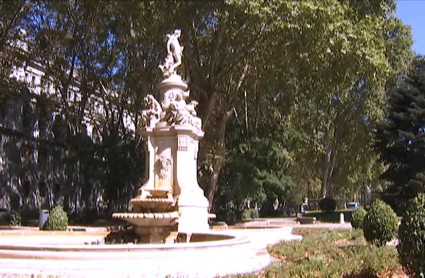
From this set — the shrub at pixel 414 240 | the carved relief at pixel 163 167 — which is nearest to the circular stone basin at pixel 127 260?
the shrub at pixel 414 240

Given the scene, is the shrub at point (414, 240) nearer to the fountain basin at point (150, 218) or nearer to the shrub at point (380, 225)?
the shrub at point (380, 225)

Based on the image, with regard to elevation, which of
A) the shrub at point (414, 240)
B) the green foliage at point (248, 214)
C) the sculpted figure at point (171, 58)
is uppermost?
the sculpted figure at point (171, 58)

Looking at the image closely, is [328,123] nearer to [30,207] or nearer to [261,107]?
[261,107]

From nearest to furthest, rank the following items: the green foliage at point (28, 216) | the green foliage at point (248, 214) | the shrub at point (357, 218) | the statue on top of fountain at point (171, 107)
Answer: the statue on top of fountain at point (171, 107)
the shrub at point (357, 218)
the green foliage at point (28, 216)
the green foliage at point (248, 214)

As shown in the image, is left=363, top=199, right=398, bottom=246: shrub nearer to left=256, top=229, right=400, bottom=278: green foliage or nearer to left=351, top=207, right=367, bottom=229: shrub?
left=256, top=229, right=400, bottom=278: green foliage

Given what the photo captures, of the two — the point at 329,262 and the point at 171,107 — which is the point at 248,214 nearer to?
the point at 171,107

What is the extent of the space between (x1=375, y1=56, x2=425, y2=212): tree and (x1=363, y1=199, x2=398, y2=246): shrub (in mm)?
18728

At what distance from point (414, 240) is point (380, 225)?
21.8ft

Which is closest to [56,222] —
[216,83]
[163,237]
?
[163,237]

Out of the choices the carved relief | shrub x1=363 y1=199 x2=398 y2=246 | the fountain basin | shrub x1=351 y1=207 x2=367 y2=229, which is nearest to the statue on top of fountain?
the carved relief

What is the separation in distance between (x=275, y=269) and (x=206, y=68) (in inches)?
812

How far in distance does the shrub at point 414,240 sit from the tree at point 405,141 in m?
25.2

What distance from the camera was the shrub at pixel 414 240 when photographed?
7.86 m

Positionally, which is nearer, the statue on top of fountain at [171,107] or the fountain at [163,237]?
the fountain at [163,237]
